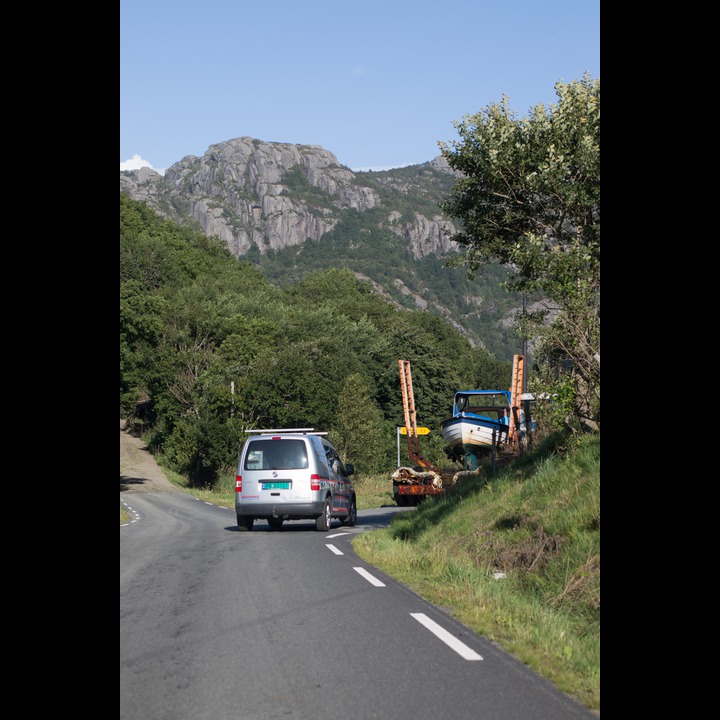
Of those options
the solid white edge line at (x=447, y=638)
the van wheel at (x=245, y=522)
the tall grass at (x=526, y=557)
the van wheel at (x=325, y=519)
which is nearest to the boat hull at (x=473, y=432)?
the van wheel at (x=325, y=519)

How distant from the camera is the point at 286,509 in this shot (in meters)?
20.6

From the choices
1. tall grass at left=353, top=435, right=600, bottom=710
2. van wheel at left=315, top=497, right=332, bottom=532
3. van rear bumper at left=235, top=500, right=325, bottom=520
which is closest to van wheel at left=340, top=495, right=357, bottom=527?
van wheel at left=315, top=497, right=332, bottom=532

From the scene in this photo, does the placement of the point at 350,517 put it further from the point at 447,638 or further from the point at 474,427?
the point at 447,638

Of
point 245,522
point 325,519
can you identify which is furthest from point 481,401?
point 245,522

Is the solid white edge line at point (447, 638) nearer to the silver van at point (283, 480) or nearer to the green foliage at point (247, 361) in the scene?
the silver van at point (283, 480)

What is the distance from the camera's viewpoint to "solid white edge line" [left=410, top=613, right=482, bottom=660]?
287 inches

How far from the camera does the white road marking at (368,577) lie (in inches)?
453

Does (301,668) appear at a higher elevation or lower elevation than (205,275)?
lower

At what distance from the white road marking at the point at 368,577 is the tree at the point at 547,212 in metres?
4.39
